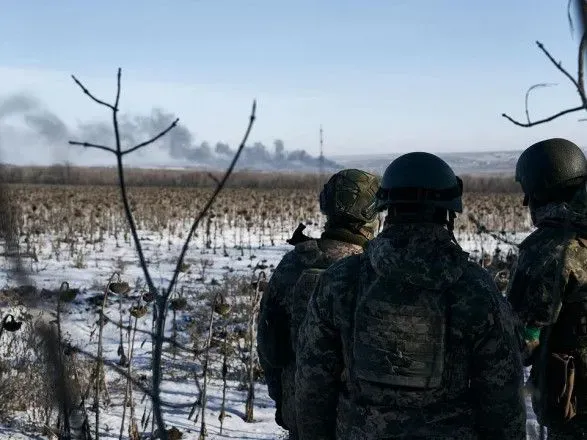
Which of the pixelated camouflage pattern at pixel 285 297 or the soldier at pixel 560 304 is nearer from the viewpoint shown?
the soldier at pixel 560 304

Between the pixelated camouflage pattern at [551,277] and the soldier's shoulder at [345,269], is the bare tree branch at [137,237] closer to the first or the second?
the soldier's shoulder at [345,269]

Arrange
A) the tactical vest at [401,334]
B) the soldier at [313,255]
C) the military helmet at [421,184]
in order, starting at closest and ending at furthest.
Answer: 1. the tactical vest at [401,334]
2. the military helmet at [421,184]
3. the soldier at [313,255]

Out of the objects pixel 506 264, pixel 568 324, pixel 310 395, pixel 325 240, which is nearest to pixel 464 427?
pixel 310 395

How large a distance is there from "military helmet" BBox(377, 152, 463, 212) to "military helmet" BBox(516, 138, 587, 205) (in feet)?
2.64

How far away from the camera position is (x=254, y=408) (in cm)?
573

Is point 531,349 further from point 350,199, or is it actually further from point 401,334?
point 350,199

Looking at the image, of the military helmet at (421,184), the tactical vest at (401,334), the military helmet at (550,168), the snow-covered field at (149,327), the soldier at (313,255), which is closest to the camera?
the tactical vest at (401,334)

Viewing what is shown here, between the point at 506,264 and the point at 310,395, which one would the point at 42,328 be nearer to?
the point at 310,395

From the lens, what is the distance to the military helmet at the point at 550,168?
288cm

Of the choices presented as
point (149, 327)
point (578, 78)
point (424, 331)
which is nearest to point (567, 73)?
point (578, 78)

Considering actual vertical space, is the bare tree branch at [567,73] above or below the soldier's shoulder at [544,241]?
above

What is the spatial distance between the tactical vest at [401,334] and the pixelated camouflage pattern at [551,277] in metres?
0.73

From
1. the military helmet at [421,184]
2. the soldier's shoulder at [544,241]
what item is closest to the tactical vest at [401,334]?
the military helmet at [421,184]

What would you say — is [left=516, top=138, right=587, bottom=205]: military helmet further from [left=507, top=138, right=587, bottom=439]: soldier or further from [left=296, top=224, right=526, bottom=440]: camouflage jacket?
[left=296, top=224, right=526, bottom=440]: camouflage jacket
